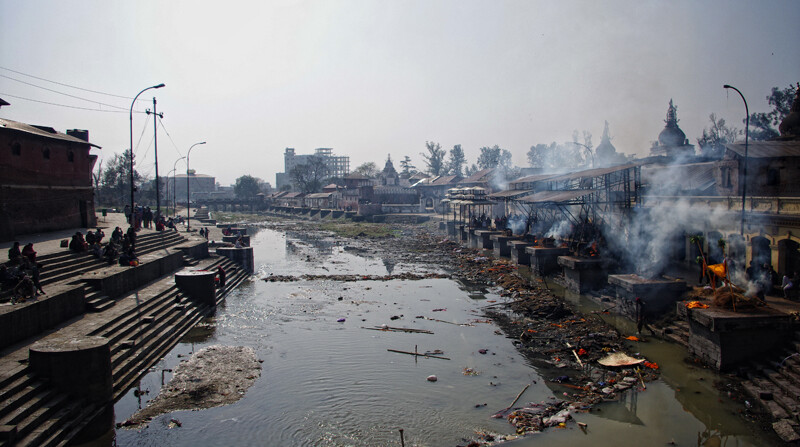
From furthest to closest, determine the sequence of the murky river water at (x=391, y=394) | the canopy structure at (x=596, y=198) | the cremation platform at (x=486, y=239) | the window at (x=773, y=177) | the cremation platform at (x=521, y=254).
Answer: the cremation platform at (x=486, y=239) → the cremation platform at (x=521, y=254) → the canopy structure at (x=596, y=198) → the window at (x=773, y=177) → the murky river water at (x=391, y=394)

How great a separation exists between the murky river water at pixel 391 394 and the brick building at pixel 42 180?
10.4m

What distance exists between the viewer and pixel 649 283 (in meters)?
16.3

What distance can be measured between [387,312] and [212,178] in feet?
480

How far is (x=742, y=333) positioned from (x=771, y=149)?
45.5 feet

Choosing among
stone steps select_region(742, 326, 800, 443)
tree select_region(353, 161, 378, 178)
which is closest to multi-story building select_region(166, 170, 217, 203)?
tree select_region(353, 161, 378, 178)

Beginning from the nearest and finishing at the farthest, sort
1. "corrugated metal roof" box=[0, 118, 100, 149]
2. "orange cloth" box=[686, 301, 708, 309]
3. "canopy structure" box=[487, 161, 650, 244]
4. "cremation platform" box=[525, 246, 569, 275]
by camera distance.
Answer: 1. "orange cloth" box=[686, 301, 708, 309]
2. "corrugated metal roof" box=[0, 118, 100, 149]
3. "canopy structure" box=[487, 161, 650, 244]
4. "cremation platform" box=[525, 246, 569, 275]

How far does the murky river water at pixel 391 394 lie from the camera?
9.79 metres

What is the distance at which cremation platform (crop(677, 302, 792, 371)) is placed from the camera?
1176cm

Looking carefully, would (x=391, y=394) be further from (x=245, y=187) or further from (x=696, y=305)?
(x=245, y=187)

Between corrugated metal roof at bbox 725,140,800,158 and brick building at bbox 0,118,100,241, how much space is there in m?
32.5

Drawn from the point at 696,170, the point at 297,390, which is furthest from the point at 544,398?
the point at 696,170

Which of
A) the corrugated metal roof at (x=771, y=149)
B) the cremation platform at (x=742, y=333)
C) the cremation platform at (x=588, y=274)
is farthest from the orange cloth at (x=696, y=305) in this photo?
the corrugated metal roof at (x=771, y=149)

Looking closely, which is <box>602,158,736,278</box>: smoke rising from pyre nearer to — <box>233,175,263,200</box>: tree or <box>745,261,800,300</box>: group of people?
<box>745,261,800,300</box>: group of people

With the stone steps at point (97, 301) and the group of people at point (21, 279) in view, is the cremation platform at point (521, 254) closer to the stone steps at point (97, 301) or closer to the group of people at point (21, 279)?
the stone steps at point (97, 301)
